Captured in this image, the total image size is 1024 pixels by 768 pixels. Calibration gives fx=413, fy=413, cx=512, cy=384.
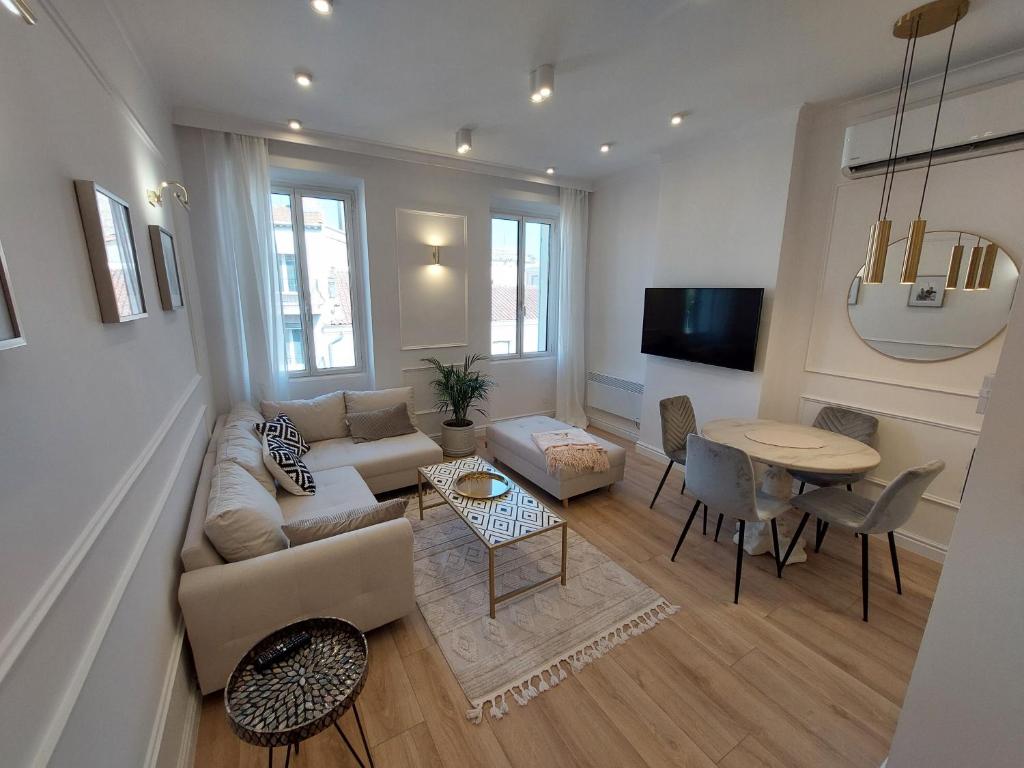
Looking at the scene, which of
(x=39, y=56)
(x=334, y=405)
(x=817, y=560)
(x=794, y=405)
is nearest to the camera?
(x=39, y=56)

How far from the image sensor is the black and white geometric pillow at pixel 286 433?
283cm

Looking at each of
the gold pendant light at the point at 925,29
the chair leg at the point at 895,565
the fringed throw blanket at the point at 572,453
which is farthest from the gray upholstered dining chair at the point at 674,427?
the gold pendant light at the point at 925,29

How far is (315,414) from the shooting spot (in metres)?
3.39

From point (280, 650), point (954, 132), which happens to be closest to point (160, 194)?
point (280, 650)

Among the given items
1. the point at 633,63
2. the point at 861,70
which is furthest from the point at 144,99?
the point at 861,70

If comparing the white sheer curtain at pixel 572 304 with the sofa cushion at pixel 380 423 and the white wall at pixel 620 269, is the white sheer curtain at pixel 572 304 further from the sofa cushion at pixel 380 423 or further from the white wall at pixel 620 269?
the sofa cushion at pixel 380 423

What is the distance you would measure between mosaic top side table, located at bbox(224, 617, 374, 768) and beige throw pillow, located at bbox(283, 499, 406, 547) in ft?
1.46

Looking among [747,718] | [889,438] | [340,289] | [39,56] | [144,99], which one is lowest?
[747,718]

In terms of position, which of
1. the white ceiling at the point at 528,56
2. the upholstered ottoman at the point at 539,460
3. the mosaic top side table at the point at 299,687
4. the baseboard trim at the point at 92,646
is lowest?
the upholstered ottoman at the point at 539,460

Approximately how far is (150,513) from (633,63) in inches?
120

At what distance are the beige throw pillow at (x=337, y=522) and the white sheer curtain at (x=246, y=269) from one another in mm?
2086

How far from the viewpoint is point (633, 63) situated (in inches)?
89.4

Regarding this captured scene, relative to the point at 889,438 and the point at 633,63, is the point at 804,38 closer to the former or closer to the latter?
the point at 633,63

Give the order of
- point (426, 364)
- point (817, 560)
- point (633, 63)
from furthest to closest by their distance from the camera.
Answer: point (426, 364) → point (817, 560) → point (633, 63)
